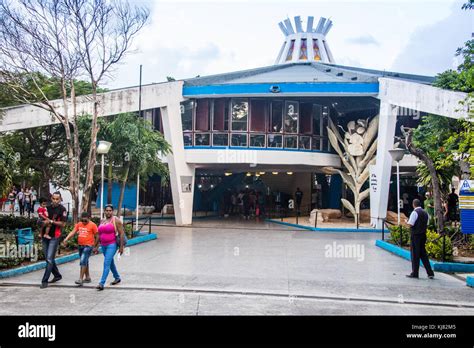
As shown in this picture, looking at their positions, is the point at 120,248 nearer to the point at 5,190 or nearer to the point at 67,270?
the point at 67,270

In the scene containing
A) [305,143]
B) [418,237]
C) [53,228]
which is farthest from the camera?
[305,143]

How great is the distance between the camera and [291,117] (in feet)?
75.5

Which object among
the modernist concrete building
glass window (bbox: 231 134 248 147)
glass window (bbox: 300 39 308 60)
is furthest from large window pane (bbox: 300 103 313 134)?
glass window (bbox: 300 39 308 60)

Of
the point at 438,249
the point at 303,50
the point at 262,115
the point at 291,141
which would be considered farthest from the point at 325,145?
the point at 438,249

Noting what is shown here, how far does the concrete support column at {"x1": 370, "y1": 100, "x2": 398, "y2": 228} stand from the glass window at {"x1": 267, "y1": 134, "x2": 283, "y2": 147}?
4.78 m

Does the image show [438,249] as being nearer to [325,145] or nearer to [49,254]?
→ [49,254]

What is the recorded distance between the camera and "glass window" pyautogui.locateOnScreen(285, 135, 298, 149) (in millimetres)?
22670

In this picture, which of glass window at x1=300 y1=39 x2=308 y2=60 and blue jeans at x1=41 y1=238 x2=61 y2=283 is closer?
blue jeans at x1=41 y1=238 x2=61 y2=283

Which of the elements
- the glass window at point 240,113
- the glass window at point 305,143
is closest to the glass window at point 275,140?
the glass window at point 305,143

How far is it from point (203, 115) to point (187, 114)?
0.91m

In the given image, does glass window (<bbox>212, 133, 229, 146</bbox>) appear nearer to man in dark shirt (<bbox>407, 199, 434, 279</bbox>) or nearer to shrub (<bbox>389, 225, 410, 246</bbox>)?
shrub (<bbox>389, 225, 410, 246</bbox>)

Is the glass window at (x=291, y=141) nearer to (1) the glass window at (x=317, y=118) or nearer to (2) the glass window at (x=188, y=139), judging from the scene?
(1) the glass window at (x=317, y=118)

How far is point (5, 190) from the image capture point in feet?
39.0
